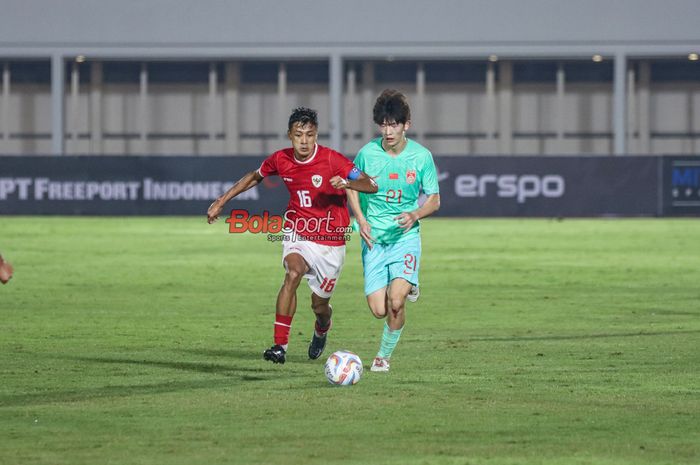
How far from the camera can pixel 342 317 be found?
1650 centimetres

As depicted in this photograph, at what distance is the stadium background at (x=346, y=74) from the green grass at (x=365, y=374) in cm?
2636

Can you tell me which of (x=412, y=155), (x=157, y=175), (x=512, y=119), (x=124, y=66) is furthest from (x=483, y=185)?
(x=412, y=155)

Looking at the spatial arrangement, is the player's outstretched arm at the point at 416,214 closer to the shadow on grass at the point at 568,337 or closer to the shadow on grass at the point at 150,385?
the shadow on grass at the point at 150,385

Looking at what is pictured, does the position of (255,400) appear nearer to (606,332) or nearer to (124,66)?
(606,332)

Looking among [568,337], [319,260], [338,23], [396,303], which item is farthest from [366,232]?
[338,23]

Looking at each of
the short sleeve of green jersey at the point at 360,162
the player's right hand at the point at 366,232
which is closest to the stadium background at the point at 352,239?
the player's right hand at the point at 366,232

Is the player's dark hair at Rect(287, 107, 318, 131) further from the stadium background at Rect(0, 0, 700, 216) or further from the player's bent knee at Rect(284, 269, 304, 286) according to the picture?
the stadium background at Rect(0, 0, 700, 216)

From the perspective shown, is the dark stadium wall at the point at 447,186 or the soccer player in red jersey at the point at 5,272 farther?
the dark stadium wall at the point at 447,186

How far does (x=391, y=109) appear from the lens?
1156 centimetres

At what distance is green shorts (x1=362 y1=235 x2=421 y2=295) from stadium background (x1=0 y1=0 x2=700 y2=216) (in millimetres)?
35073

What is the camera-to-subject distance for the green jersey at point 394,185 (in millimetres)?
11789

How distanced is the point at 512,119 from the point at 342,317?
3877cm

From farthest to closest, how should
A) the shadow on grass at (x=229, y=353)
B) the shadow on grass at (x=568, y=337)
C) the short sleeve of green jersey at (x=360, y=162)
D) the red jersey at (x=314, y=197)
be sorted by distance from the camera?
the shadow on grass at (x=568, y=337) → the shadow on grass at (x=229, y=353) → the red jersey at (x=314, y=197) → the short sleeve of green jersey at (x=360, y=162)

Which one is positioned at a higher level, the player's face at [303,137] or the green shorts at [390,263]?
the player's face at [303,137]
